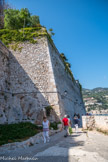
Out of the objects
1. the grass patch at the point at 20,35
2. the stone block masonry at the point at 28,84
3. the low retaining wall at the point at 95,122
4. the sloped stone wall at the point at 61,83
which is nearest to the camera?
the low retaining wall at the point at 95,122

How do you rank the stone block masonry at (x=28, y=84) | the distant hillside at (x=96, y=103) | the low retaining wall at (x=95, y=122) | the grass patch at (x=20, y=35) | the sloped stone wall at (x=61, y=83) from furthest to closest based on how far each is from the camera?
the distant hillside at (x=96, y=103) → the grass patch at (x=20, y=35) → the sloped stone wall at (x=61, y=83) → the stone block masonry at (x=28, y=84) → the low retaining wall at (x=95, y=122)

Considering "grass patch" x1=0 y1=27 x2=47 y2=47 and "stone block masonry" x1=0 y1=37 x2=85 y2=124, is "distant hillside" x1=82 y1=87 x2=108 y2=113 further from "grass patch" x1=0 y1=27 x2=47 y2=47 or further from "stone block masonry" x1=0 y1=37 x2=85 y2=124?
"grass patch" x1=0 y1=27 x2=47 y2=47

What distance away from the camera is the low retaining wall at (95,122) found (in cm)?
958

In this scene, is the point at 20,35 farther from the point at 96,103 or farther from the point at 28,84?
the point at 96,103

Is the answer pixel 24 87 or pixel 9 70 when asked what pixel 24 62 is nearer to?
pixel 9 70

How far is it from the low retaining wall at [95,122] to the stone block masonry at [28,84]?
2.40m

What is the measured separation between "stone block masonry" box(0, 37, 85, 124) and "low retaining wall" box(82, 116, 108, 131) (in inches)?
94.7

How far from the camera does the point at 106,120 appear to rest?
9.41 m

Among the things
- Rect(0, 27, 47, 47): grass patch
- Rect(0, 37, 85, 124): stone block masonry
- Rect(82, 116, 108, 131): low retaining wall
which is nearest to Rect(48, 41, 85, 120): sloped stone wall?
Rect(0, 37, 85, 124): stone block masonry

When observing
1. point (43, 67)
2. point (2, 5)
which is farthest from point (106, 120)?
point (2, 5)

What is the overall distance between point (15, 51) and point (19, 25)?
7.21 metres

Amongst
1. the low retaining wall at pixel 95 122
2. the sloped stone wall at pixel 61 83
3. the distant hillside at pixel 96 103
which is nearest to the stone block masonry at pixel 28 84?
the sloped stone wall at pixel 61 83

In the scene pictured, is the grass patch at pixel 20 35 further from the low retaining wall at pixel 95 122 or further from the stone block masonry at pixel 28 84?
the low retaining wall at pixel 95 122

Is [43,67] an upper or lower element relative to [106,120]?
upper
